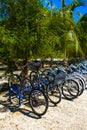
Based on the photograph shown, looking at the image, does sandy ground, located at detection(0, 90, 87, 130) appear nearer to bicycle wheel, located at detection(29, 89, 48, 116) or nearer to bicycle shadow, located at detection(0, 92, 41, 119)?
bicycle shadow, located at detection(0, 92, 41, 119)

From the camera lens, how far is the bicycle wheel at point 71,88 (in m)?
8.38

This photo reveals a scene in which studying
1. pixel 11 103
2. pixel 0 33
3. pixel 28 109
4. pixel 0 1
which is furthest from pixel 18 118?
pixel 0 1

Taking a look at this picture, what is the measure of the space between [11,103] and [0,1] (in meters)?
3.53

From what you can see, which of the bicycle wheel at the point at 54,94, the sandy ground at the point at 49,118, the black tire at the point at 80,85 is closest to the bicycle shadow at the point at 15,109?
the sandy ground at the point at 49,118

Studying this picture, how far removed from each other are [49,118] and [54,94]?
1.73 m

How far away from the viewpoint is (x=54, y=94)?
8.25 m

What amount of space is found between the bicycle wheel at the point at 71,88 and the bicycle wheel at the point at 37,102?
1.42 meters

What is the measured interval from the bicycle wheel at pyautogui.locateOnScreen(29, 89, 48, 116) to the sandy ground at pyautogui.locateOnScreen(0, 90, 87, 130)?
0.13 m

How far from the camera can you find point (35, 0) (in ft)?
28.6

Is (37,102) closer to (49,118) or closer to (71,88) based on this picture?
(49,118)

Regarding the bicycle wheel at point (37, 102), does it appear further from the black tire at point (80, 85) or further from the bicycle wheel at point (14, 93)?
the black tire at point (80, 85)

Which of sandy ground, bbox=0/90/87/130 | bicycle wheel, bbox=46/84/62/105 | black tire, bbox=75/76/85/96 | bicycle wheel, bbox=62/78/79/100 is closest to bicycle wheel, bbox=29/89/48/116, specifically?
sandy ground, bbox=0/90/87/130

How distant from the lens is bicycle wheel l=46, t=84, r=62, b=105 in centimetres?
764

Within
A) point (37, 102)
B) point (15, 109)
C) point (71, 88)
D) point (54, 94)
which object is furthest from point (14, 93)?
point (71, 88)
